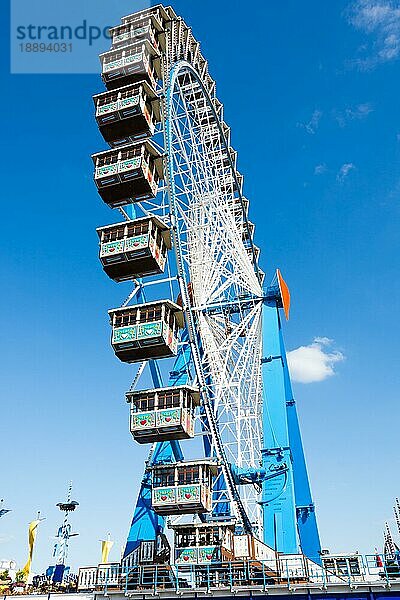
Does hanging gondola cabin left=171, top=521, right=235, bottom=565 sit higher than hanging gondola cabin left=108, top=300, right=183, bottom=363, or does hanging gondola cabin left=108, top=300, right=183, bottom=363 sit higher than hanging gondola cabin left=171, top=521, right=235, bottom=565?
hanging gondola cabin left=108, top=300, right=183, bottom=363

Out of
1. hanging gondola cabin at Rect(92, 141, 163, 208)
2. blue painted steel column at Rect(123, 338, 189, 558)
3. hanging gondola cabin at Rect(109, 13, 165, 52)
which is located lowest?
blue painted steel column at Rect(123, 338, 189, 558)

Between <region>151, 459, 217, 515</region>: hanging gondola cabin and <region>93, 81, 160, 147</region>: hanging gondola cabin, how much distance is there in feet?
65.2

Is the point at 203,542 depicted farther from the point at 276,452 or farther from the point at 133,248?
the point at 133,248

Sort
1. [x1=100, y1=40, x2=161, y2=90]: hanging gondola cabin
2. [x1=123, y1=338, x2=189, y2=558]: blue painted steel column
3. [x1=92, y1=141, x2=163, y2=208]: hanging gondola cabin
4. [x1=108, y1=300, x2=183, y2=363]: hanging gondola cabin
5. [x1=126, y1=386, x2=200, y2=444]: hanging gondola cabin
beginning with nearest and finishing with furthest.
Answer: [x1=126, y1=386, x2=200, y2=444]: hanging gondola cabin < [x1=108, y1=300, x2=183, y2=363]: hanging gondola cabin < [x1=92, y1=141, x2=163, y2=208]: hanging gondola cabin < [x1=123, y1=338, x2=189, y2=558]: blue painted steel column < [x1=100, y1=40, x2=161, y2=90]: hanging gondola cabin

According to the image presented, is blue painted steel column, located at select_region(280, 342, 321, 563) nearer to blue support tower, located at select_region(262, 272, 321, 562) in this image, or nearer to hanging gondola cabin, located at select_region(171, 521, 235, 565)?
blue support tower, located at select_region(262, 272, 321, 562)

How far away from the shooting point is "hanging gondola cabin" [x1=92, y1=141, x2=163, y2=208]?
34406 mm

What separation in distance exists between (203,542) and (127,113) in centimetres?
2533

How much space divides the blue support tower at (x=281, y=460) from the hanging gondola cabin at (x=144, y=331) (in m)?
7.67

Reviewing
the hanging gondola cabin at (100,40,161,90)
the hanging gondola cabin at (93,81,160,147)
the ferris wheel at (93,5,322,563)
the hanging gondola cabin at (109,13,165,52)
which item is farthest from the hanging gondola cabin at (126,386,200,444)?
the hanging gondola cabin at (109,13,165,52)

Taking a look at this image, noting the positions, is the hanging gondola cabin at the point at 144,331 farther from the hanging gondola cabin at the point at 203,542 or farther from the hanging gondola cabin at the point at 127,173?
the hanging gondola cabin at the point at 203,542

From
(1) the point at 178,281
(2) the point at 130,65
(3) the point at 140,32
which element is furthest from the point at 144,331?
(3) the point at 140,32

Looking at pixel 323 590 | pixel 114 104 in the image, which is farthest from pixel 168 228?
pixel 323 590

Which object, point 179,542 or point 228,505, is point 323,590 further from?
point 228,505

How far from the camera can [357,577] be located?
2436 cm
